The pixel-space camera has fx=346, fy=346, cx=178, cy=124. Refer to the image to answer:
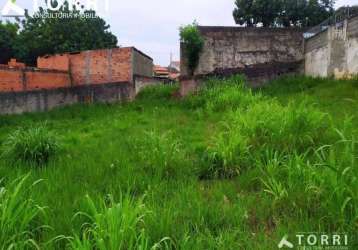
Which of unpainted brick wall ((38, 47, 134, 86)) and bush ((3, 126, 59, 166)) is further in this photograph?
unpainted brick wall ((38, 47, 134, 86))

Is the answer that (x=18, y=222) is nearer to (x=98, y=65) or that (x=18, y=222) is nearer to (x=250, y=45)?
(x=98, y=65)

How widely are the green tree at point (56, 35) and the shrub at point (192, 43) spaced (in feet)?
33.5

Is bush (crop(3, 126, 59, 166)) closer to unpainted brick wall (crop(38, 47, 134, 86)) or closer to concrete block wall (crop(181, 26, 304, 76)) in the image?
unpainted brick wall (crop(38, 47, 134, 86))

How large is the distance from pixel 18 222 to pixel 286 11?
81.3 ft

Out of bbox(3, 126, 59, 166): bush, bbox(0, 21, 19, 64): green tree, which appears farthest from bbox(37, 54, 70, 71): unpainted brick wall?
bbox(3, 126, 59, 166): bush

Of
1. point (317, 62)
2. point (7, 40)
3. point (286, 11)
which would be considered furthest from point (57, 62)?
point (286, 11)

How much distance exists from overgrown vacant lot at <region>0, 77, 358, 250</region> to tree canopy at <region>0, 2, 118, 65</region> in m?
20.8

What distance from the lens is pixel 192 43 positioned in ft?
55.3

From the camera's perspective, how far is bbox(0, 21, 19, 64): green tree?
26109 mm

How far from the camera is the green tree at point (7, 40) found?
1028 inches

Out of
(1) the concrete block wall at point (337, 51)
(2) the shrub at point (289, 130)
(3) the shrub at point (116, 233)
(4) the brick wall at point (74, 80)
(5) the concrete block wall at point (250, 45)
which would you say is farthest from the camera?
(5) the concrete block wall at point (250, 45)

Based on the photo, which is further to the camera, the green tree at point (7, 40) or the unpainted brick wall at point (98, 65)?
the green tree at point (7, 40)

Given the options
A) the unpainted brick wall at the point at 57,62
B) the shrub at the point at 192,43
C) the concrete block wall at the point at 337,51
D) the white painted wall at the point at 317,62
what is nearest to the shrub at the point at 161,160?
the concrete block wall at the point at 337,51

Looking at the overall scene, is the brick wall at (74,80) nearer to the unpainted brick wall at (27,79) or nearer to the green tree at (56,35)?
the unpainted brick wall at (27,79)
